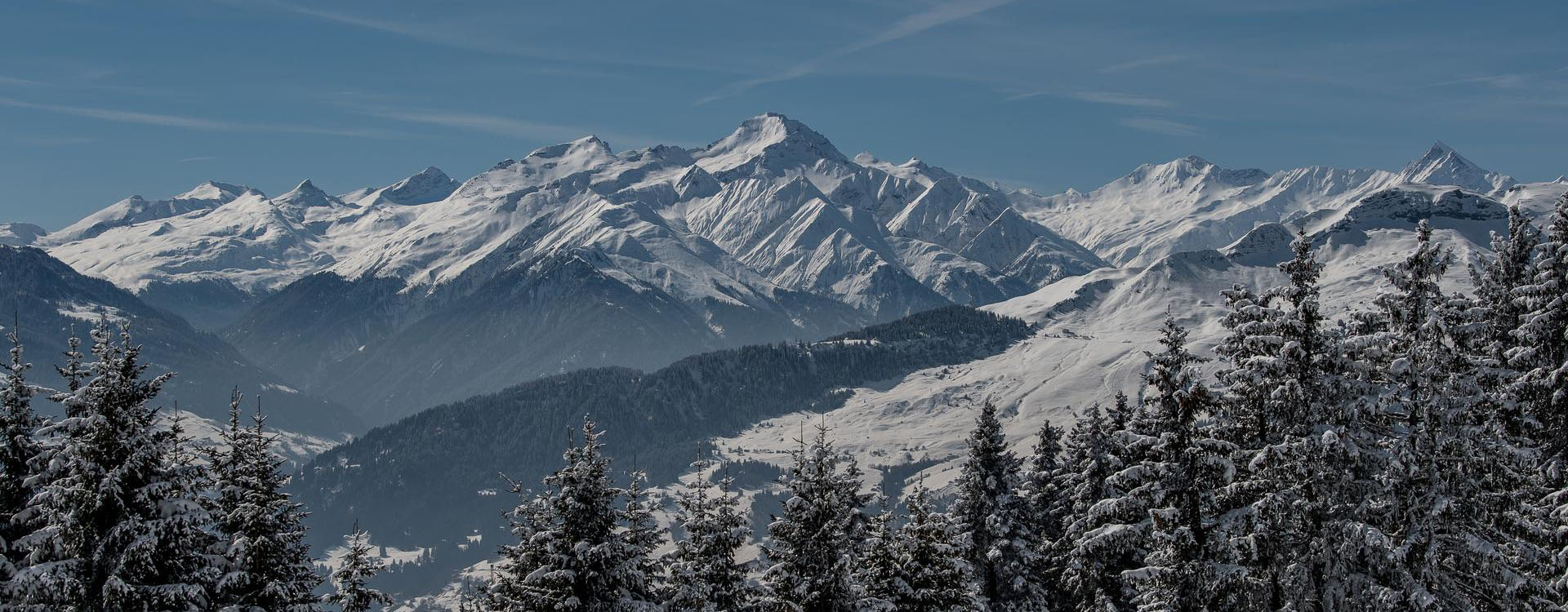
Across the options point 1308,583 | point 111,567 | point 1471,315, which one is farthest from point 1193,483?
point 111,567

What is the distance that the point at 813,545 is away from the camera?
39062 mm

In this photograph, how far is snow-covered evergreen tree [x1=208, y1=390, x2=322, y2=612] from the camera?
32812mm

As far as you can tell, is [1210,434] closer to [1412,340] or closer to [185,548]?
[1412,340]

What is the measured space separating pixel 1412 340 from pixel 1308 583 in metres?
6.79

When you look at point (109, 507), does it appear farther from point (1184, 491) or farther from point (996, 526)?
point (996, 526)

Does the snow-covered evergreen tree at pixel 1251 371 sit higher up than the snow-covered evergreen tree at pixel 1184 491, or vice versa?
the snow-covered evergreen tree at pixel 1251 371

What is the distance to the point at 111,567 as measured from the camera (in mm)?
29578

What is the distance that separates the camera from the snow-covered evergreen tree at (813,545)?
127 feet

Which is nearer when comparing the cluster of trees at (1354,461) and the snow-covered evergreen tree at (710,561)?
the cluster of trees at (1354,461)

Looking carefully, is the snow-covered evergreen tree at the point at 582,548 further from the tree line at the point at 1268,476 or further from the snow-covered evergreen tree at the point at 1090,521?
the snow-covered evergreen tree at the point at 1090,521

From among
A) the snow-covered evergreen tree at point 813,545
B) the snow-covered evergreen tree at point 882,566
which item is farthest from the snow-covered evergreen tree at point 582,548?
the snow-covered evergreen tree at point 882,566

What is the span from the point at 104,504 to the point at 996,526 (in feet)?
100.0

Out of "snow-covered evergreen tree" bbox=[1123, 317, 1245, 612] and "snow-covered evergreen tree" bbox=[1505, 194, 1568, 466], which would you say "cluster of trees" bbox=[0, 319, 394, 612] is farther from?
"snow-covered evergreen tree" bbox=[1505, 194, 1568, 466]

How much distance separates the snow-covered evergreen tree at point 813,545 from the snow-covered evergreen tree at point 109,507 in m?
17.9
